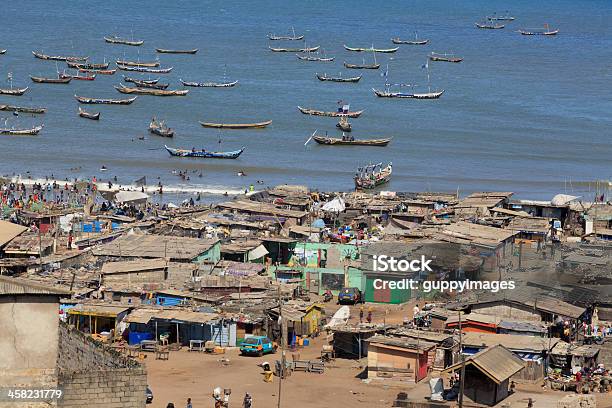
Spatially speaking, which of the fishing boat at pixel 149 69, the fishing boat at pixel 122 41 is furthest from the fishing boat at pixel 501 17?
the fishing boat at pixel 149 69

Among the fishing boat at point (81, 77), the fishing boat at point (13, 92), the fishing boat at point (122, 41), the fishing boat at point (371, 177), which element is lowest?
the fishing boat at point (371, 177)

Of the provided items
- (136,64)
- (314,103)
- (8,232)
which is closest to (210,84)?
(314,103)

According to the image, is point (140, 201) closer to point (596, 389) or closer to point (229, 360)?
point (229, 360)

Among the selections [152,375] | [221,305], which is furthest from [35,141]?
[152,375]

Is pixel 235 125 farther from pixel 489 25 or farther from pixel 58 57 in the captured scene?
pixel 489 25

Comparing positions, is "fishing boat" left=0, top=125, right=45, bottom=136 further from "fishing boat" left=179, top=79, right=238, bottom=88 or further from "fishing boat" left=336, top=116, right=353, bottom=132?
"fishing boat" left=179, top=79, right=238, bottom=88

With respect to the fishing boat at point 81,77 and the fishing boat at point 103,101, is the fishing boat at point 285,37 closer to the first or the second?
the fishing boat at point 81,77

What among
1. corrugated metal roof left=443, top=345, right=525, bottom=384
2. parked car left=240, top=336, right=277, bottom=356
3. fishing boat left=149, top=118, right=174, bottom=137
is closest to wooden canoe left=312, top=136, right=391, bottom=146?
fishing boat left=149, top=118, right=174, bottom=137
